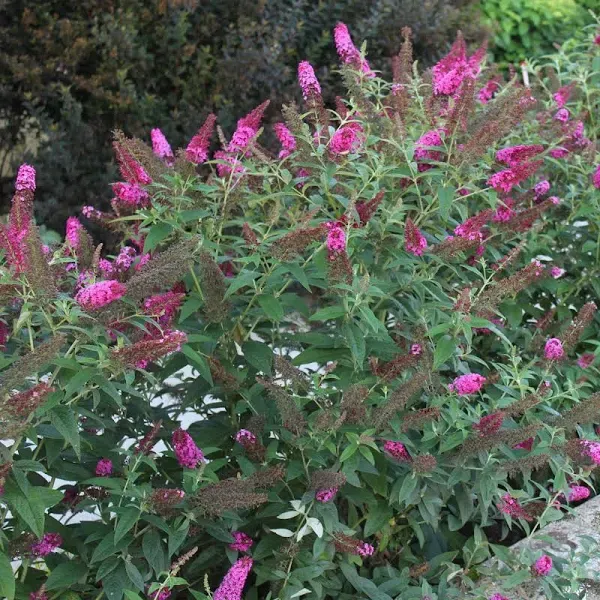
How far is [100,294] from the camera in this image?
1.98 metres

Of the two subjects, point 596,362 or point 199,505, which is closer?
point 199,505

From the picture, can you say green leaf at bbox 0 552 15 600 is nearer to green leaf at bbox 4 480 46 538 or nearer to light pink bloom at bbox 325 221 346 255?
green leaf at bbox 4 480 46 538

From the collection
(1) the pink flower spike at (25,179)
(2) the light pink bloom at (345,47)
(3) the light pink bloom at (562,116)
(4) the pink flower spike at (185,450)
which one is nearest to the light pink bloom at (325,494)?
(4) the pink flower spike at (185,450)

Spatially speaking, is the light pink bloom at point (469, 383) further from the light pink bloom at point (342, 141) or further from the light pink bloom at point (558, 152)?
the light pink bloom at point (558, 152)

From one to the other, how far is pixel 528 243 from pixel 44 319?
1.73m

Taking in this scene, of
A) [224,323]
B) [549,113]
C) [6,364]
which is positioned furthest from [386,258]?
[549,113]

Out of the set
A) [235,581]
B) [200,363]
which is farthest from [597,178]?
[235,581]

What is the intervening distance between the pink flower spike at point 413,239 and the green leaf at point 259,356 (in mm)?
432

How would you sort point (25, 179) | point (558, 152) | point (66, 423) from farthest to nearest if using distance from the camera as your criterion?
point (558, 152) < point (25, 179) < point (66, 423)

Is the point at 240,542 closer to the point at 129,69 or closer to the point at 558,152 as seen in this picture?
the point at 558,152

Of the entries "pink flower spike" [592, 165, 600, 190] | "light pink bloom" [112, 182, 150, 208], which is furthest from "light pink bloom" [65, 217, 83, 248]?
"pink flower spike" [592, 165, 600, 190]

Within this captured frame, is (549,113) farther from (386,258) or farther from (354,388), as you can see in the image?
(354,388)

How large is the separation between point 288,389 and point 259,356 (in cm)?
11

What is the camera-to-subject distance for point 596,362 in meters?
3.27
